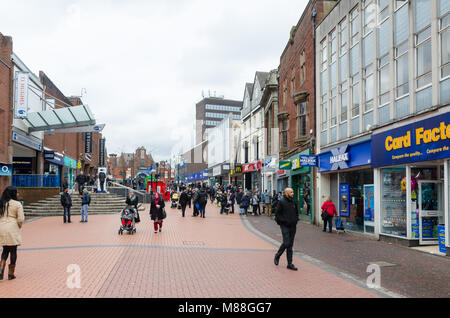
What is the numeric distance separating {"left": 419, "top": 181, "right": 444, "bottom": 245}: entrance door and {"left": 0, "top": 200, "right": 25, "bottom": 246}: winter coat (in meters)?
10.7

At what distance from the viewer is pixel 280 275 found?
8.05 metres

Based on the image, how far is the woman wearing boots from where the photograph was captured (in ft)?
23.4

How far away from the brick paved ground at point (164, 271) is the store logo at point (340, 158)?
18.7 ft

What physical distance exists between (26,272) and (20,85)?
1751cm

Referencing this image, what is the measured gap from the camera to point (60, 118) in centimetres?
2628

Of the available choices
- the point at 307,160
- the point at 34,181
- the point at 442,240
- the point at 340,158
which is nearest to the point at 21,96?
the point at 34,181

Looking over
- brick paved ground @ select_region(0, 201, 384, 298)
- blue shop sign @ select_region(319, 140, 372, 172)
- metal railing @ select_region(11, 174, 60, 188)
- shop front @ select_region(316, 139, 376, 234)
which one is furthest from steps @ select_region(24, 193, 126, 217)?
blue shop sign @ select_region(319, 140, 372, 172)

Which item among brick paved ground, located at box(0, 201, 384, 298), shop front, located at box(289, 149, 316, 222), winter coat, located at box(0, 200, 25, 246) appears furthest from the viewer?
shop front, located at box(289, 149, 316, 222)

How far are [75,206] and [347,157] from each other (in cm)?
1608

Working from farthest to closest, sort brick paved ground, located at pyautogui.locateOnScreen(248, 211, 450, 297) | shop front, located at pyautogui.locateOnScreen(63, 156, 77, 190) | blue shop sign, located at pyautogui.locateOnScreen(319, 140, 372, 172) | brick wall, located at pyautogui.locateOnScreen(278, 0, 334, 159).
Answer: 1. shop front, located at pyautogui.locateOnScreen(63, 156, 77, 190)
2. brick wall, located at pyautogui.locateOnScreen(278, 0, 334, 159)
3. blue shop sign, located at pyautogui.locateOnScreen(319, 140, 372, 172)
4. brick paved ground, located at pyautogui.locateOnScreen(248, 211, 450, 297)

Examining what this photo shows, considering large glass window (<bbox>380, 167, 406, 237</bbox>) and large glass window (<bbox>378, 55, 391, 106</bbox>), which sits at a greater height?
large glass window (<bbox>378, 55, 391, 106</bbox>)

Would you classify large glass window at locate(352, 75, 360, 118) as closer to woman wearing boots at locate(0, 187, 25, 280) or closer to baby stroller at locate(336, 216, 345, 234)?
baby stroller at locate(336, 216, 345, 234)

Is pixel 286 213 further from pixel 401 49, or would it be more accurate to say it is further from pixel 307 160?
pixel 307 160
